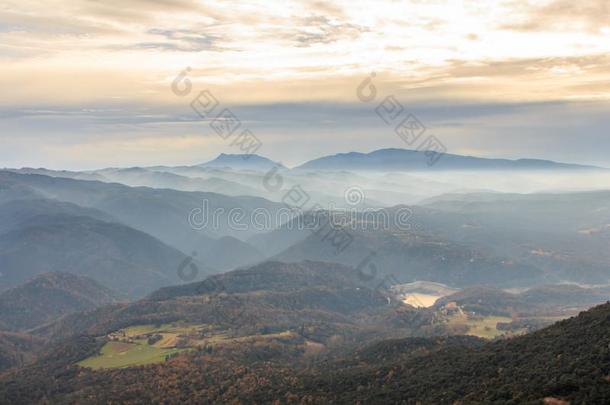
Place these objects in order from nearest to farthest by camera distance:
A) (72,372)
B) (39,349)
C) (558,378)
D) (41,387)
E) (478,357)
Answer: (558,378), (478,357), (41,387), (72,372), (39,349)

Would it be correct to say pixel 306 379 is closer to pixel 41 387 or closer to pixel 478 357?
pixel 478 357

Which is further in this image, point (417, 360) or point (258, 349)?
point (258, 349)

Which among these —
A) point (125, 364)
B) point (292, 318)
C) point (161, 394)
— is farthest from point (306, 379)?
point (292, 318)

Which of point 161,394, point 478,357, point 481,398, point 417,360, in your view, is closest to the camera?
point 481,398

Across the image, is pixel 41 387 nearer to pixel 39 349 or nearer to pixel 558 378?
pixel 39 349

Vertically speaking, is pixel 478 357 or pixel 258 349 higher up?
pixel 478 357

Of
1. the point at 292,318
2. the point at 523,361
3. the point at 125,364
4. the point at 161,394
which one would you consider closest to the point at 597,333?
the point at 523,361

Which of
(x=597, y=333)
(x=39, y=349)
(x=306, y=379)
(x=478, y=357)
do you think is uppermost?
(x=597, y=333)
